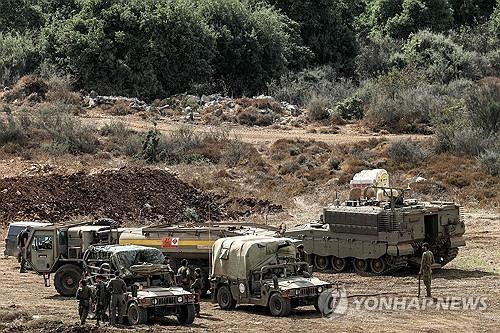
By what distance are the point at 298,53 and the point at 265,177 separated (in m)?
23.2

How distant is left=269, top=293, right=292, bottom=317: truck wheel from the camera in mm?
22750

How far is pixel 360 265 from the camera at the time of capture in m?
30.1

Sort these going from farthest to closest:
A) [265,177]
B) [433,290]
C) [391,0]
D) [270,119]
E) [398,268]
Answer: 1. [391,0]
2. [270,119]
3. [265,177]
4. [398,268]
5. [433,290]

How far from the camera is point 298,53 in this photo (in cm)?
6656

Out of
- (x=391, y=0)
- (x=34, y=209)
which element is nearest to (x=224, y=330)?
(x=34, y=209)

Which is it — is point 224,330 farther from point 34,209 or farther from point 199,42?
point 199,42

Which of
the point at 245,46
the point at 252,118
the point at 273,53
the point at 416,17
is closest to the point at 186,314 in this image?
the point at 252,118

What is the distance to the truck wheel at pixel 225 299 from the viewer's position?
2417cm

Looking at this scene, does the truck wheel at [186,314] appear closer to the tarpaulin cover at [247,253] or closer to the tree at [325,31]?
the tarpaulin cover at [247,253]

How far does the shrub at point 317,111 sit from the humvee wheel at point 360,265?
26.4 m

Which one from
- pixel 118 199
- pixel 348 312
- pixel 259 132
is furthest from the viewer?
pixel 259 132

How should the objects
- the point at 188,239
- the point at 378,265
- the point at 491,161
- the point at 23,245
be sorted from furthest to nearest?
the point at 491,161, the point at 378,265, the point at 23,245, the point at 188,239

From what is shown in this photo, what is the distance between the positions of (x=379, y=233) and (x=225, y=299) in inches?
246

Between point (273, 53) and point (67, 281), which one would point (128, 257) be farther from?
point (273, 53)
